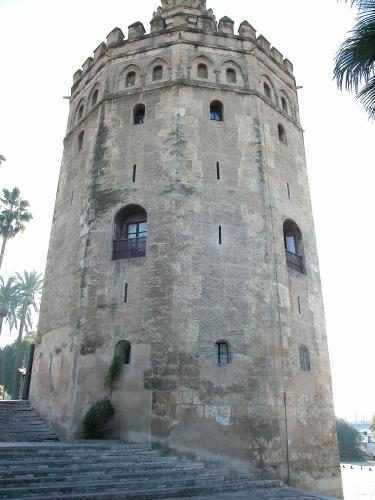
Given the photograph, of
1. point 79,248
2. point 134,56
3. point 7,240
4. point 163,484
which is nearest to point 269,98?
point 134,56

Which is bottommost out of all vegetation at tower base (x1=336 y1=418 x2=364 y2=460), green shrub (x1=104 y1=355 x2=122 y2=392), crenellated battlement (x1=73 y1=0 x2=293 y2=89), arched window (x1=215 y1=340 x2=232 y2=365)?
vegetation at tower base (x1=336 y1=418 x2=364 y2=460)

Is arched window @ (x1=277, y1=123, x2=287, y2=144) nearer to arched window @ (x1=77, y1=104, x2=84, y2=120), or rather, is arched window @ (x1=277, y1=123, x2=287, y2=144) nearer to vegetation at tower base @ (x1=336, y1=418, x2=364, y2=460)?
arched window @ (x1=77, y1=104, x2=84, y2=120)

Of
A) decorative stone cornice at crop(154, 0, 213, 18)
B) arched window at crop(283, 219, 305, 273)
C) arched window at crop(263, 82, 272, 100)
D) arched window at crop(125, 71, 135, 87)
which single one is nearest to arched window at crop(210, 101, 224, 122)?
arched window at crop(263, 82, 272, 100)

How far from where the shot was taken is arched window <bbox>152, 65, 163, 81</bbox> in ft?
54.8

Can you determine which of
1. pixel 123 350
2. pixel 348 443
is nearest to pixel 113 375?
pixel 123 350

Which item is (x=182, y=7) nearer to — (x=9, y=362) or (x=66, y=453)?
(x=66, y=453)

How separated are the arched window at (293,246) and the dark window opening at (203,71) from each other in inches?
252

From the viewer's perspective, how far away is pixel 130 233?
14539 mm

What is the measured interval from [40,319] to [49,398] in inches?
122

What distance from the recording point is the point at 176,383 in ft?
38.1

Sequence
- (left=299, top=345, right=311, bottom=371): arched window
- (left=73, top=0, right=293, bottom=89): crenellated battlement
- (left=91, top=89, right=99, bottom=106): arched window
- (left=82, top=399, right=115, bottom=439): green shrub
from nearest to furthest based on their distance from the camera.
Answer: (left=82, top=399, right=115, bottom=439): green shrub < (left=299, top=345, right=311, bottom=371): arched window < (left=73, top=0, right=293, bottom=89): crenellated battlement < (left=91, top=89, right=99, bottom=106): arched window

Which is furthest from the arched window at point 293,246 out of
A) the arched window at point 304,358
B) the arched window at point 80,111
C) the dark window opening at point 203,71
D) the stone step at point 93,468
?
the arched window at point 80,111

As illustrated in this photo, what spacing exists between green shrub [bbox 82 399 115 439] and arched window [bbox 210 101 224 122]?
10419 millimetres

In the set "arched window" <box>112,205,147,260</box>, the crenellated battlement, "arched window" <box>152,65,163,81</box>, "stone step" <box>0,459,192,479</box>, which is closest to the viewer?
"stone step" <box>0,459,192,479</box>
